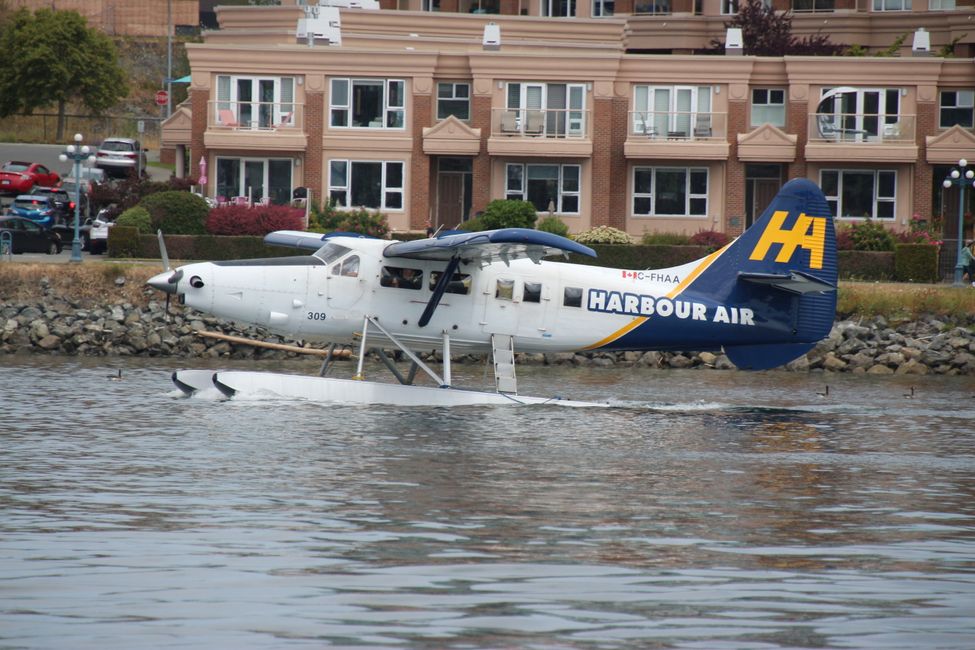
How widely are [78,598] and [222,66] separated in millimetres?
38654

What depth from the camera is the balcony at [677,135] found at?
46375 mm

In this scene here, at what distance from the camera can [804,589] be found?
34.2ft

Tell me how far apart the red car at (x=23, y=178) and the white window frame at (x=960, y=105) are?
115 ft

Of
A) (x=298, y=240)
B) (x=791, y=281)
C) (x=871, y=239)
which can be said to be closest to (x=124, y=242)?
(x=298, y=240)

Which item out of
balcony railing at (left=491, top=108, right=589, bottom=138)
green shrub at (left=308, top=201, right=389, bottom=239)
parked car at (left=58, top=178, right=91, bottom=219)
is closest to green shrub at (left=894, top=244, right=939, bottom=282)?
balcony railing at (left=491, top=108, right=589, bottom=138)

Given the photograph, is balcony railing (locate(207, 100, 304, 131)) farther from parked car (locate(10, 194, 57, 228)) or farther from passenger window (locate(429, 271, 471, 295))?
passenger window (locate(429, 271, 471, 295))

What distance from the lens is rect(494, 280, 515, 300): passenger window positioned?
21.2 m

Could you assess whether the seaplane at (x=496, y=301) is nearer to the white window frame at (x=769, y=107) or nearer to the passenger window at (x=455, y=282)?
the passenger window at (x=455, y=282)

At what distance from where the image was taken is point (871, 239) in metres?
41.8

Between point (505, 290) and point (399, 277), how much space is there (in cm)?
169

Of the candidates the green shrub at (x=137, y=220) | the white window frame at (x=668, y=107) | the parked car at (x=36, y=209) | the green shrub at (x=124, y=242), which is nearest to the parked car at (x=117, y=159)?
the parked car at (x=36, y=209)

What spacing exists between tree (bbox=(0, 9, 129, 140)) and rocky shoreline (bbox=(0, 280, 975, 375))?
39697mm

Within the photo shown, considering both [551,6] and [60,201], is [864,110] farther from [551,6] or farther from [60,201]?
[60,201]

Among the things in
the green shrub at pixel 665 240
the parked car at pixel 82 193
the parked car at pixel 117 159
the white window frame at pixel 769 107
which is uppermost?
the white window frame at pixel 769 107
